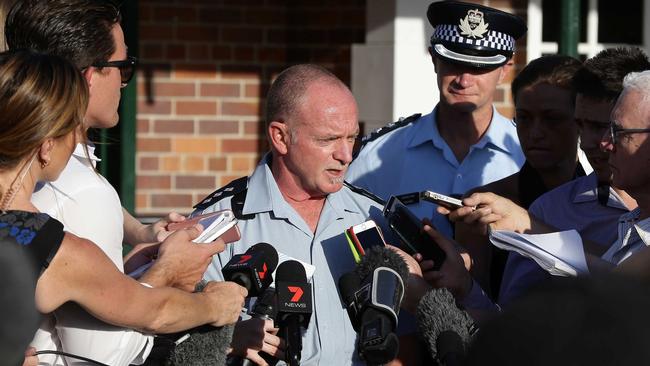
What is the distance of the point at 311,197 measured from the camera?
3.86 meters

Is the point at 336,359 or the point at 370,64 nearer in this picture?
the point at 336,359

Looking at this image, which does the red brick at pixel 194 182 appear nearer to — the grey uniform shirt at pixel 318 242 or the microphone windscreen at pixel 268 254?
the grey uniform shirt at pixel 318 242

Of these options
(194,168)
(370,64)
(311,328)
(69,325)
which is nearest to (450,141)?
(311,328)

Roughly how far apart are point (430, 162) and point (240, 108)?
2.82 meters

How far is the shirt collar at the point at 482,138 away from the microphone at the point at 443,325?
4.02ft

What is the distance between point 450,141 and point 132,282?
2129 millimetres

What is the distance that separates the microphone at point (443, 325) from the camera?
3.09 m

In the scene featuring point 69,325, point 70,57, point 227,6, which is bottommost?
point 69,325

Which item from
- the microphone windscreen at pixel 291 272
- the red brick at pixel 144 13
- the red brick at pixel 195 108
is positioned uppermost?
the red brick at pixel 144 13

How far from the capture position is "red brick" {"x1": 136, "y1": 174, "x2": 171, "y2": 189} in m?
6.88

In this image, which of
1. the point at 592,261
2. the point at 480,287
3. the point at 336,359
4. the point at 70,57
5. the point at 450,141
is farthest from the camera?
the point at 450,141

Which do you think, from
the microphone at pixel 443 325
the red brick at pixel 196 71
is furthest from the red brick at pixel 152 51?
the microphone at pixel 443 325

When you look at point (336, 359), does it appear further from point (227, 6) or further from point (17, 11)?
point (227, 6)

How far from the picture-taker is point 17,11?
3016 mm
